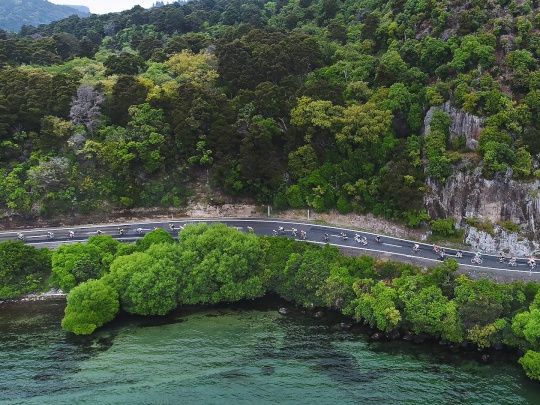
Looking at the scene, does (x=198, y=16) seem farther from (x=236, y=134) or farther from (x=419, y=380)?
(x=419, y=380)

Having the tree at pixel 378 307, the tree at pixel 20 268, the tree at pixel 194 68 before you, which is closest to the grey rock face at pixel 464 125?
the tree at pixel 378 307

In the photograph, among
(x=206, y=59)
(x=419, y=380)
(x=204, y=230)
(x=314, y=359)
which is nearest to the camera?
(x=419, y=380)

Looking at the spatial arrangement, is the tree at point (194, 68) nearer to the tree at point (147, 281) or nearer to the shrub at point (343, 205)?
the shrub at point (343, 205)

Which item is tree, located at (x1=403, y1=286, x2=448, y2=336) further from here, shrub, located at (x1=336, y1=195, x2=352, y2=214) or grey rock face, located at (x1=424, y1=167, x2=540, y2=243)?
shrub, located at (x1=336, y1=195, x2=352, y2=214)

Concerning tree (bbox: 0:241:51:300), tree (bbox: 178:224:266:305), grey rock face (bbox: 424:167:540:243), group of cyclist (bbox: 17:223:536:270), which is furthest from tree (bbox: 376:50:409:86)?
tree (bbox: 0:241:51:300)

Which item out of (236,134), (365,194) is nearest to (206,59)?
(236,134)

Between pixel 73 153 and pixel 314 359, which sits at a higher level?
pixel 73 153

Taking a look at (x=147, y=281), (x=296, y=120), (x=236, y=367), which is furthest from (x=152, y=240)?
(x=296, y=120)

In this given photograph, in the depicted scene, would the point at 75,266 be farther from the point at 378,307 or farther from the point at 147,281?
the point at 378,307
